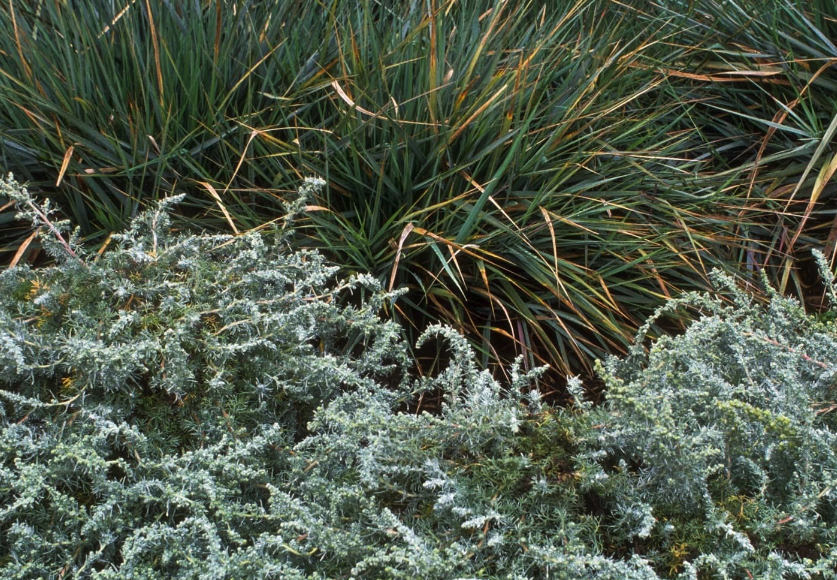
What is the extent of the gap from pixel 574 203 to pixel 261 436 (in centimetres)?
136

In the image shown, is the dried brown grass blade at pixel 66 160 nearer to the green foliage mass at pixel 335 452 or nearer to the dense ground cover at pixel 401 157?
the dense ground cover at pixel 401 157

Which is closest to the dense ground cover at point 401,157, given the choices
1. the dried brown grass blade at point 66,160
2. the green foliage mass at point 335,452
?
the dried brown grass blade at point 66,160

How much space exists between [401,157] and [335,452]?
111cm

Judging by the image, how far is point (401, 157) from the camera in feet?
8.16

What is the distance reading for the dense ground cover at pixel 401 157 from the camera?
2379 millimetres

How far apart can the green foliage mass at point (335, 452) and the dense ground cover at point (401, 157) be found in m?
0.44

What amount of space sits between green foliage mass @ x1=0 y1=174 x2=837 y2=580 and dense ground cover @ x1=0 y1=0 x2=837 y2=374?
0.44 m

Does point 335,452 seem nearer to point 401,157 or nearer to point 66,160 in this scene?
point 401,157

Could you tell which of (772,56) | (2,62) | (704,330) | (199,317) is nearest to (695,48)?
(772,56)

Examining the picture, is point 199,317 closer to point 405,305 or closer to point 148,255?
point 148,255

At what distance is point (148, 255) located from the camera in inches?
74.8

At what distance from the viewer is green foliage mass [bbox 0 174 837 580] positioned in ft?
5.10

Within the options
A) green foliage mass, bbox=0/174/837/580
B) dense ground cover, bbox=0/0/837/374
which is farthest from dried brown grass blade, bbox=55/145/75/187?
green foliage mass, bbox=0/174/837/580

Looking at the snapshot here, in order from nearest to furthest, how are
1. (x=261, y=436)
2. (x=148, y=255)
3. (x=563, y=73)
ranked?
(x=261, y=436) < (x=148, y=255) < (x=563, y=73)
